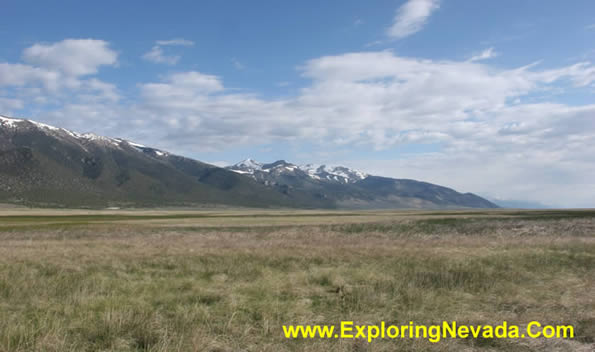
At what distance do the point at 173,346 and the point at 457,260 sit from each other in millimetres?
13099

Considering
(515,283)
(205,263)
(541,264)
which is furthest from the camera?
(205,263)

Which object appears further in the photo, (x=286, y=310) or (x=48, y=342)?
(x=286, y=310)

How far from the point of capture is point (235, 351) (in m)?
7.22

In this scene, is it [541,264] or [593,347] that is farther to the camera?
[541,264]

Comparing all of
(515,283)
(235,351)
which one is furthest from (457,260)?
(235,351)

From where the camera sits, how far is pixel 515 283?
44.6 ft

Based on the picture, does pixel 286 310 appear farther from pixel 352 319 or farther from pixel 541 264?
pixel 541 264

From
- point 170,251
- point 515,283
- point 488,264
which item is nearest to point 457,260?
point 488,264

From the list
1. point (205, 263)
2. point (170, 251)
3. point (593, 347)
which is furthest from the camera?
point (170, 251)

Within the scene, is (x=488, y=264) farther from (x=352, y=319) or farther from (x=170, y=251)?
(x=170, y=251)

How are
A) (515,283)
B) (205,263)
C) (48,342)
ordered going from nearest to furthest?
1. (48,342)
2. (515,283)
3. (205,263)

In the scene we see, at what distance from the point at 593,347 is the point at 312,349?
5434 mm

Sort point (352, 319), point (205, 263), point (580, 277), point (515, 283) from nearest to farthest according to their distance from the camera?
1. point (352, 319)
2. point (515, 283)
3. point (580, 277)
4. point (205, 263)

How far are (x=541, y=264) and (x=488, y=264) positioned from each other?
2.18 m
